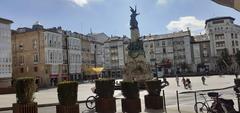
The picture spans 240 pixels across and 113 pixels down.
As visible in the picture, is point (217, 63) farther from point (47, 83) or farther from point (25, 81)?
point (25, 81)

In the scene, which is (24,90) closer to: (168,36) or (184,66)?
(184,66)

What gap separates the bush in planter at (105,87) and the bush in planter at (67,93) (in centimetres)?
261

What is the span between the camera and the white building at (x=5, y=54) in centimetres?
6159

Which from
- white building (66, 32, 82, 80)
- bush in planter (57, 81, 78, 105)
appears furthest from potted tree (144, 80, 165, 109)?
white building (66, 32, 82, 80)

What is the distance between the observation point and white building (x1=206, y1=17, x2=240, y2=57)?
11575 cm

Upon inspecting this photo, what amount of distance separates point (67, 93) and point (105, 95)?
311 cm

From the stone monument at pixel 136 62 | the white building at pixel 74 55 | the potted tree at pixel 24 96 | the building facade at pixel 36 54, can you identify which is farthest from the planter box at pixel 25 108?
the white building at pixel 74 55

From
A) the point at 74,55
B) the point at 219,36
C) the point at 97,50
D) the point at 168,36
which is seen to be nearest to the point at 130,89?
the point at 74,55

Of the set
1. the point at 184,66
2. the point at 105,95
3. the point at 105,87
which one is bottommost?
the point at 105,95

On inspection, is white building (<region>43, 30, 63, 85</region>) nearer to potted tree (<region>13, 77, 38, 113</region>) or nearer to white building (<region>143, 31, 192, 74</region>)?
white building (<region>143, 31, 192, 74</region>)

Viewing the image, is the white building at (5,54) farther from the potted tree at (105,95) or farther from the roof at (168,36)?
the roof at (168,36)

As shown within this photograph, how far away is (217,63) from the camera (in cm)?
11375

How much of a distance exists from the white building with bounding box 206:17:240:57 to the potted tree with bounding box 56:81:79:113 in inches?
4274

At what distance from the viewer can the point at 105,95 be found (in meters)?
15.8
